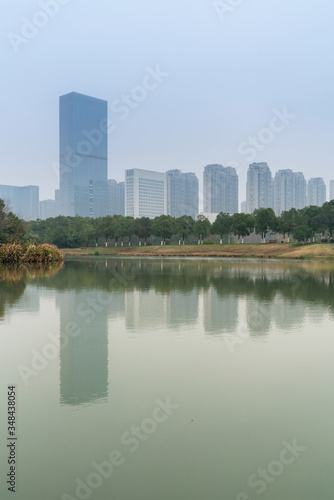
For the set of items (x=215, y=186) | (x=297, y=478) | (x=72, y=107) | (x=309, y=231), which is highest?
(x=72, y=107)

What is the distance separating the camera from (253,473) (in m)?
3.50

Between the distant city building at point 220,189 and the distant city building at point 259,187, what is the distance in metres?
9.88

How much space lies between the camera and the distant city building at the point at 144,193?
16400 centimetres

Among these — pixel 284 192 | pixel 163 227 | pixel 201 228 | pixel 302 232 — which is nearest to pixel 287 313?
pixel 302 232

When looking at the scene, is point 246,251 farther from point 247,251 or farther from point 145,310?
point 145,310

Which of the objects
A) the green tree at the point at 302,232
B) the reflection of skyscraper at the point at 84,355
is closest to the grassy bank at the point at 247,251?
the green tree at the point at 302,232

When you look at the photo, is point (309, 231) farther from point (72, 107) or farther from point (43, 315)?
point (72, 107)

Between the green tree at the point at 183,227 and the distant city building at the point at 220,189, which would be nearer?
the green tree at the point at 183,227

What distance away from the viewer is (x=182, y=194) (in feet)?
524

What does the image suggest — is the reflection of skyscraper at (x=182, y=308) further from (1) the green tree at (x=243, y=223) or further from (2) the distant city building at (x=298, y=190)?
(2) the distant city building at (x=298, y=190)

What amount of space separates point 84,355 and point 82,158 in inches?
7070

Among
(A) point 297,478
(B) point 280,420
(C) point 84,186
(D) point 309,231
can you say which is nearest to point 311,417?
(B) point 280,420

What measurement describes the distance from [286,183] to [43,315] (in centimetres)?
12038

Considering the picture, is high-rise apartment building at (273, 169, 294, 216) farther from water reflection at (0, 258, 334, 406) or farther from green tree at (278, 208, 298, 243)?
water reflection at (0, 258, 334, 406)
